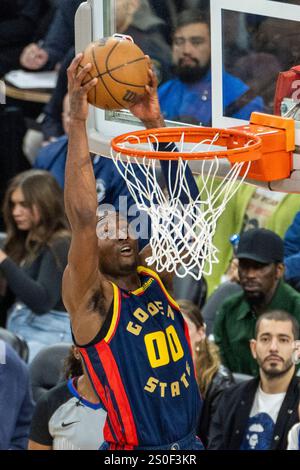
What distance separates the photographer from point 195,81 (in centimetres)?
607

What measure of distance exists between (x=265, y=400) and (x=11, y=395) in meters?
1.26

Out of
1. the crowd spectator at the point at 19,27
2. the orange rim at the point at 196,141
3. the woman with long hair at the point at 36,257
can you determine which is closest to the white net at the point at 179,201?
the orange rim at the point at 196,141

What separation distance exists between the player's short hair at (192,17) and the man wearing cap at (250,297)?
1.29 m

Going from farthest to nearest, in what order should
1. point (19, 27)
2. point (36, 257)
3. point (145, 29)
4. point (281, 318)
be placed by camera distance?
point (19, 27)
point (36, 257)
point (281, 318)
point (145, 29)

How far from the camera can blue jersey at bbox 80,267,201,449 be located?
493cm

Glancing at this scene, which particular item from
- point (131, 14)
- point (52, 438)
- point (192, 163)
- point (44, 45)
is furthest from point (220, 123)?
point (44, 45)

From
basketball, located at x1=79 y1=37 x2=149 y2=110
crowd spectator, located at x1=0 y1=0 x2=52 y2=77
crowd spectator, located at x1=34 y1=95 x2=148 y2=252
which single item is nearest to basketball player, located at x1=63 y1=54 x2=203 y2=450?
basketball, located at x1=79 y1=37 x2=149 y2=110

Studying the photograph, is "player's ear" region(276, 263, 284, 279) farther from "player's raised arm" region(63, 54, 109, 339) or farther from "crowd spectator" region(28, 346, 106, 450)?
"player's raised arm" region(63, 54, 109, 339)

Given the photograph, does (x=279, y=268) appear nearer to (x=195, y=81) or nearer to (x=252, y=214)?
(x=252, y=214)

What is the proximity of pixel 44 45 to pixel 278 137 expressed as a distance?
429cm

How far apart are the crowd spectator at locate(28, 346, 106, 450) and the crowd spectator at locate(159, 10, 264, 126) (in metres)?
1.29

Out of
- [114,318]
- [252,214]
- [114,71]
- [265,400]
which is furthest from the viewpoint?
[252,214]

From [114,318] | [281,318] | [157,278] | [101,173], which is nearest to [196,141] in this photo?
[157,278]

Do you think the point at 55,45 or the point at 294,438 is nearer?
the point at 294,438
